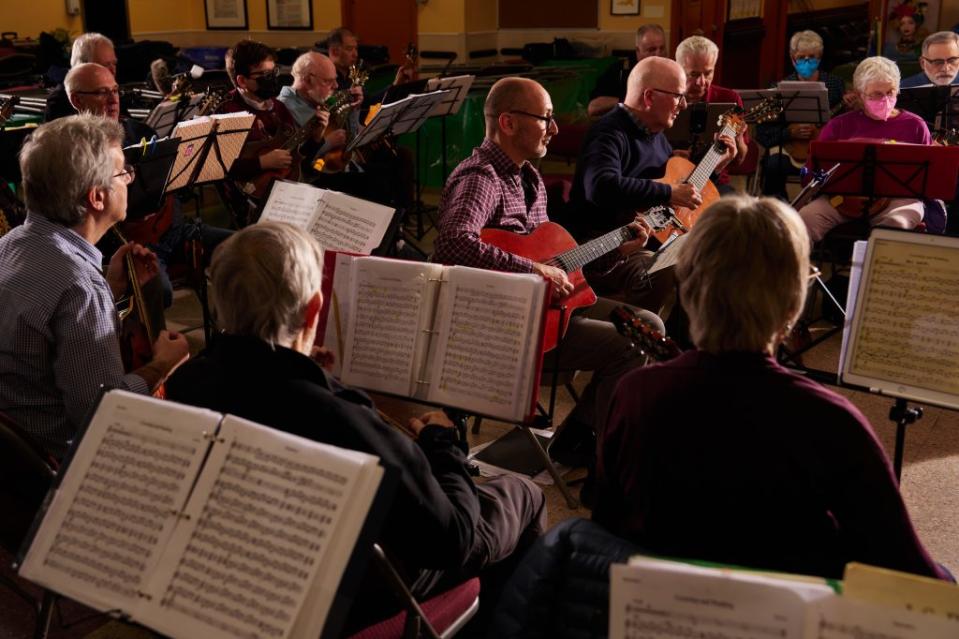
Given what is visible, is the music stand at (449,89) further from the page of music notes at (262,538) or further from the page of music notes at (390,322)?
the page of music notes at (262,538)

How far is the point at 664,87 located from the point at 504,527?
8.00 ft

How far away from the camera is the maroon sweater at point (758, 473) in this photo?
158cm

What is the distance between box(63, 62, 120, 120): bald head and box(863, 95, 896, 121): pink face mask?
3677 millimetres

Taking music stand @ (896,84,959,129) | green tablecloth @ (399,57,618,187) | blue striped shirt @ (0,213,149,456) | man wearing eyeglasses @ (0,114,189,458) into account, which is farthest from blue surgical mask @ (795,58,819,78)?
blue striped shirt @ (0,213,149,456)

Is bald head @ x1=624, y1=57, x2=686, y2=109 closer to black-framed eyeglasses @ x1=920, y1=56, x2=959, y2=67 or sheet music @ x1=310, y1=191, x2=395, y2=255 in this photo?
sheet music @ x1=310, y1=191, x2=395, y2=255

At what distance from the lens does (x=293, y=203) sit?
3.34 m

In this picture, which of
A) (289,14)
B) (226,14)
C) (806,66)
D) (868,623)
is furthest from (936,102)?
(226,14)

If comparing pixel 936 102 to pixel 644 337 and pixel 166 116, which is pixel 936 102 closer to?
pixel 644 337

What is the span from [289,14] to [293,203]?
34.5 ft

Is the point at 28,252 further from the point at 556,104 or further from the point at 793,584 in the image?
the point at 556,104

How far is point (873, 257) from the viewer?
247cm

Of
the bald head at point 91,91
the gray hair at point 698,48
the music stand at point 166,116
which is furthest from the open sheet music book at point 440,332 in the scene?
the gray hair at point 698,48

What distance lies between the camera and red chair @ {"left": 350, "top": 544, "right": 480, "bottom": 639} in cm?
180

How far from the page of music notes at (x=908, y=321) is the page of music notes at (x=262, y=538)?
4.97 feet
